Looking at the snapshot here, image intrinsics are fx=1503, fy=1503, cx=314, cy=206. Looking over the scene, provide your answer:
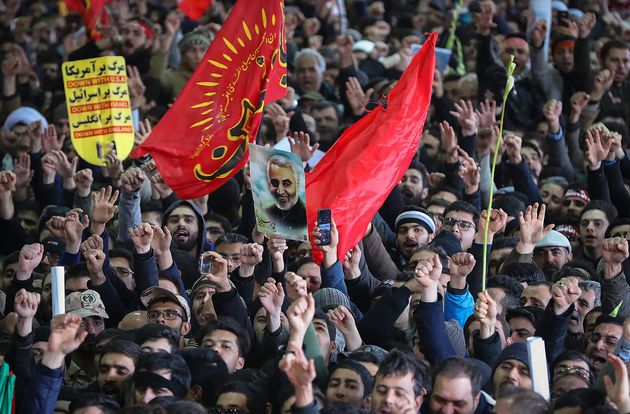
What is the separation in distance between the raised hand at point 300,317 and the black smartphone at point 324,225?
1453 mm

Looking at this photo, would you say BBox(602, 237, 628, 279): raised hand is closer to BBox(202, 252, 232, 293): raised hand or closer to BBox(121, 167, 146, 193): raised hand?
BBox(202, 252, 232, 293): raised hand

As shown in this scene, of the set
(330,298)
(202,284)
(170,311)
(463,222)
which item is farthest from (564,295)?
(170,311)

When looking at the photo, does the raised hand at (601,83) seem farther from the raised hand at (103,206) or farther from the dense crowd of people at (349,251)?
the raised hand at (103,206)

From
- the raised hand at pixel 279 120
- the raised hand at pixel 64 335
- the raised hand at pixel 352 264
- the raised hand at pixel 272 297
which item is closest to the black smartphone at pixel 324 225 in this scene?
the raised hand at pixel 352 264

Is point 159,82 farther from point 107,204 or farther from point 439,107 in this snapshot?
point 107,204

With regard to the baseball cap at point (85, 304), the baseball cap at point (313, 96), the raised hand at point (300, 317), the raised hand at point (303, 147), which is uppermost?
the raised hand at point (300, 317)

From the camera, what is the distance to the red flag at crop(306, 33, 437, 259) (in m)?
8.73

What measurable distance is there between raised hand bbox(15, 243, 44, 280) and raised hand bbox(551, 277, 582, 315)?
9.92 feet

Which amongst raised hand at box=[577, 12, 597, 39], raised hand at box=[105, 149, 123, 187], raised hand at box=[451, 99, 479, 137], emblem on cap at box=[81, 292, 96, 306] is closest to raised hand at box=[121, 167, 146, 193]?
raised hand at box=[105, 149, 123, 187]

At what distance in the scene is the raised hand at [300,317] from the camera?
6.86 m

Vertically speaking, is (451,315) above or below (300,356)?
below

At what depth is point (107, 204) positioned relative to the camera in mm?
9383

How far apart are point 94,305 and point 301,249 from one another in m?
1.69

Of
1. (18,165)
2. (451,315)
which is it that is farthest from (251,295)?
(18,165)
